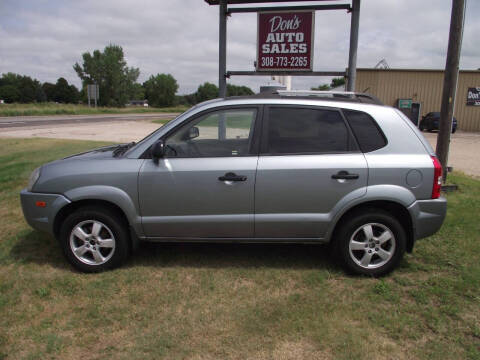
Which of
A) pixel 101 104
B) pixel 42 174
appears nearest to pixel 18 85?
pixel 101 104

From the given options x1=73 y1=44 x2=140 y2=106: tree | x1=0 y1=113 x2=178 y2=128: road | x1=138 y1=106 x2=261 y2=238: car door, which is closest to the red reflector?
x1=138 y1=106 x2=261 y2=238: car door

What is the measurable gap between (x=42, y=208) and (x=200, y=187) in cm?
161

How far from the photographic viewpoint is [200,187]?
384cm

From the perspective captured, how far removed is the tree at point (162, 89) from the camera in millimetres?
117188

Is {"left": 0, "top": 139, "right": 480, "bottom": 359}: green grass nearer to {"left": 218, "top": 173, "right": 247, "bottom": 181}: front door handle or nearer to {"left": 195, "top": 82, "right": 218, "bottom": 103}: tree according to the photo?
{"left": 218, "top": 173, "right": 247, "bottom": 181}: front door handle

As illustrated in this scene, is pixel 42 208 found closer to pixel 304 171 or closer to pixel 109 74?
pixel 304 171

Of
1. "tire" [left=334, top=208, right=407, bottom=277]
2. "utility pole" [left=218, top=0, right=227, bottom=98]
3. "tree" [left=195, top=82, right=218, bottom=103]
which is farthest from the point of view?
"tree" [left=195, top=82, right=218, bottom=103]

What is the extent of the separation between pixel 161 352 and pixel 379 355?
5.02 ft

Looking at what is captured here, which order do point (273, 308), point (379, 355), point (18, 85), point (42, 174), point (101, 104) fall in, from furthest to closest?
point (18, 85) → point (101, 104) → point (42, 174) → point (273, 308) → point (379, 355)

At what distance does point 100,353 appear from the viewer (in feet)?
9.45

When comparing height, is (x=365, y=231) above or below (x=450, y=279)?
above

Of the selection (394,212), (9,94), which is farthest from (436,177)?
(9,94)

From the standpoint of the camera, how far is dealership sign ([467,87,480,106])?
103ft

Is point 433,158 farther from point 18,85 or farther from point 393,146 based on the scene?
point 18,85
